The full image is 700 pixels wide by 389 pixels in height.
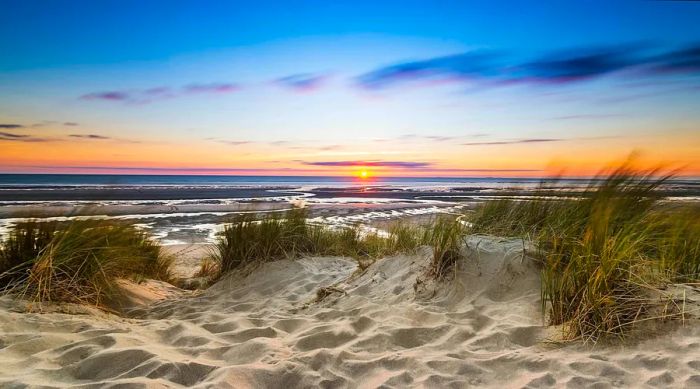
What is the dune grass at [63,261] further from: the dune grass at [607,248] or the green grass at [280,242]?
the dune grass at [607,248]

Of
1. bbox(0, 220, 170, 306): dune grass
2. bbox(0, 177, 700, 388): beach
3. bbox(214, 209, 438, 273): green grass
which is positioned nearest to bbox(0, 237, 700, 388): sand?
bbox(0, 177, 700, 388): beach

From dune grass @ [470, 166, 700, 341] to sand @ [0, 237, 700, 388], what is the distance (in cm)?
21

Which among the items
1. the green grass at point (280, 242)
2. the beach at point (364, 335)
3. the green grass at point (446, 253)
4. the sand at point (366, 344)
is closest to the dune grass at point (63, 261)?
the beach at point (364, 335)

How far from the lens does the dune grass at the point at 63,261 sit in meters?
4.43

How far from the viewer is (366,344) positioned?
3551mm

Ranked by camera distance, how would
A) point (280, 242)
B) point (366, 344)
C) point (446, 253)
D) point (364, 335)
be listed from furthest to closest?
point (280, 242), point (446, 253), point (364, 335), point (366, 344)

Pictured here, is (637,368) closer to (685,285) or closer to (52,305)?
(685,285)

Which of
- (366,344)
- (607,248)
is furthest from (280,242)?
(607,248)

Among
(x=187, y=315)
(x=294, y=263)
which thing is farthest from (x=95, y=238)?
(x=294, y=263)

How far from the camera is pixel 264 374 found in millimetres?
2961

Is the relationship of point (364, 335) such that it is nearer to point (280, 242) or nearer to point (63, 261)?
point (63, 261)

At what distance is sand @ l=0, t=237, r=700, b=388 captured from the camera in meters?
2.87

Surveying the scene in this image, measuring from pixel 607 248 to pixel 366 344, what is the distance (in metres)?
1.98

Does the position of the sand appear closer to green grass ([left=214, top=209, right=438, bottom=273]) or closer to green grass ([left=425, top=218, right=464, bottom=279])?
green grass ([left=425, top=218, right=464, bottom=279])
